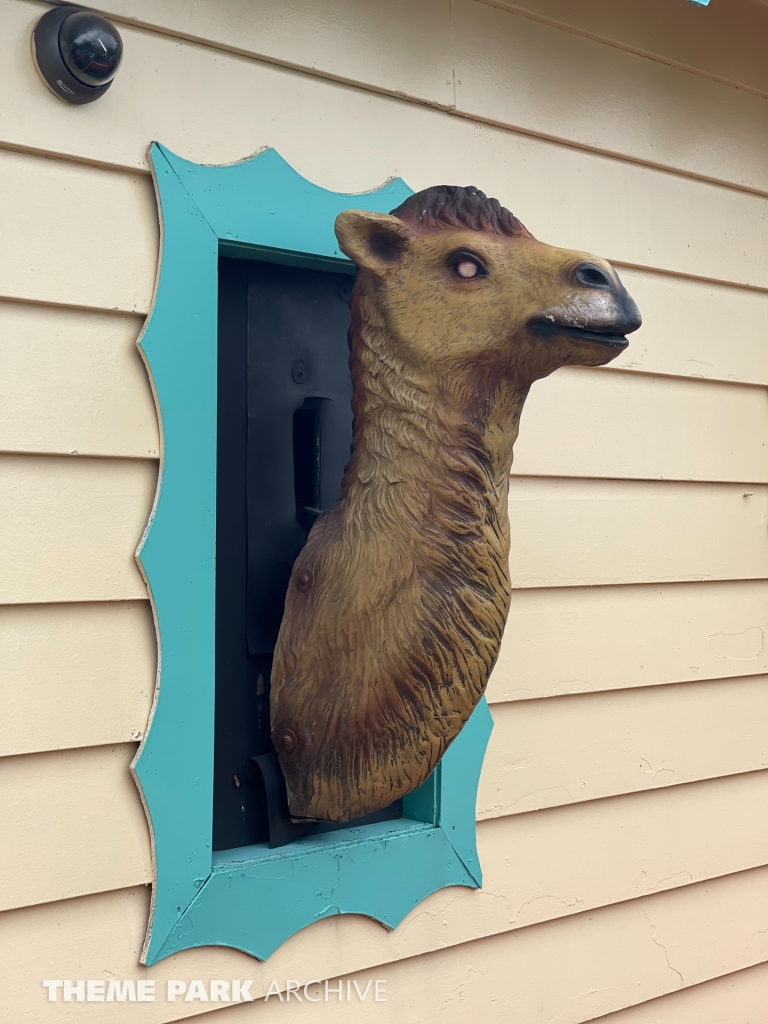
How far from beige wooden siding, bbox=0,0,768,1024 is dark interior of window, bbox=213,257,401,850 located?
0.48ft

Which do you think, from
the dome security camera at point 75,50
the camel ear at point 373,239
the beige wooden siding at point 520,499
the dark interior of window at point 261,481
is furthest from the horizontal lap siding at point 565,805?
the dome security camera at point 75,50

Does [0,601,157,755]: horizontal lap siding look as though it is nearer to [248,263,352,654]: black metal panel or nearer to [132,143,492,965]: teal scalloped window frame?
[132,143,492,965]: teal scalloped window frame

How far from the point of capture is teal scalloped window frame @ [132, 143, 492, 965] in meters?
1.20

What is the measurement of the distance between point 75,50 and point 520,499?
3.25 feet

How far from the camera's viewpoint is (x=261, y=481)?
4.45 feet

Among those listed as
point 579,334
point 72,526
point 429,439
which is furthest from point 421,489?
point 72,526

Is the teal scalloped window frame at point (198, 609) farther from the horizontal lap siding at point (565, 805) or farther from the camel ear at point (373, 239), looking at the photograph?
the camel ear at point (373, 239)

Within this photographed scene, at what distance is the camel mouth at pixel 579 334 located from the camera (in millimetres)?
1094

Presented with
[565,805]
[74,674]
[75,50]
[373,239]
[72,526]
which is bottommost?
[565,805]

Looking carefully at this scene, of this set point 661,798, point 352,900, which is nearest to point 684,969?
point 661,798

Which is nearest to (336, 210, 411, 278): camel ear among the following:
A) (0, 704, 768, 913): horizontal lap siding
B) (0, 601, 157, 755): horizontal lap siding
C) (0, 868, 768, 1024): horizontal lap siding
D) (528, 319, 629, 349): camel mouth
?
(528, 319, 629, 349): camel mouth

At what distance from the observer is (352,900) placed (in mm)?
1345

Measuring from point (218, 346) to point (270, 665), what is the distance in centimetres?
49

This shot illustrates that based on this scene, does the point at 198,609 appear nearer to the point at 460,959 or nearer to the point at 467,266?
the point at 467,266
